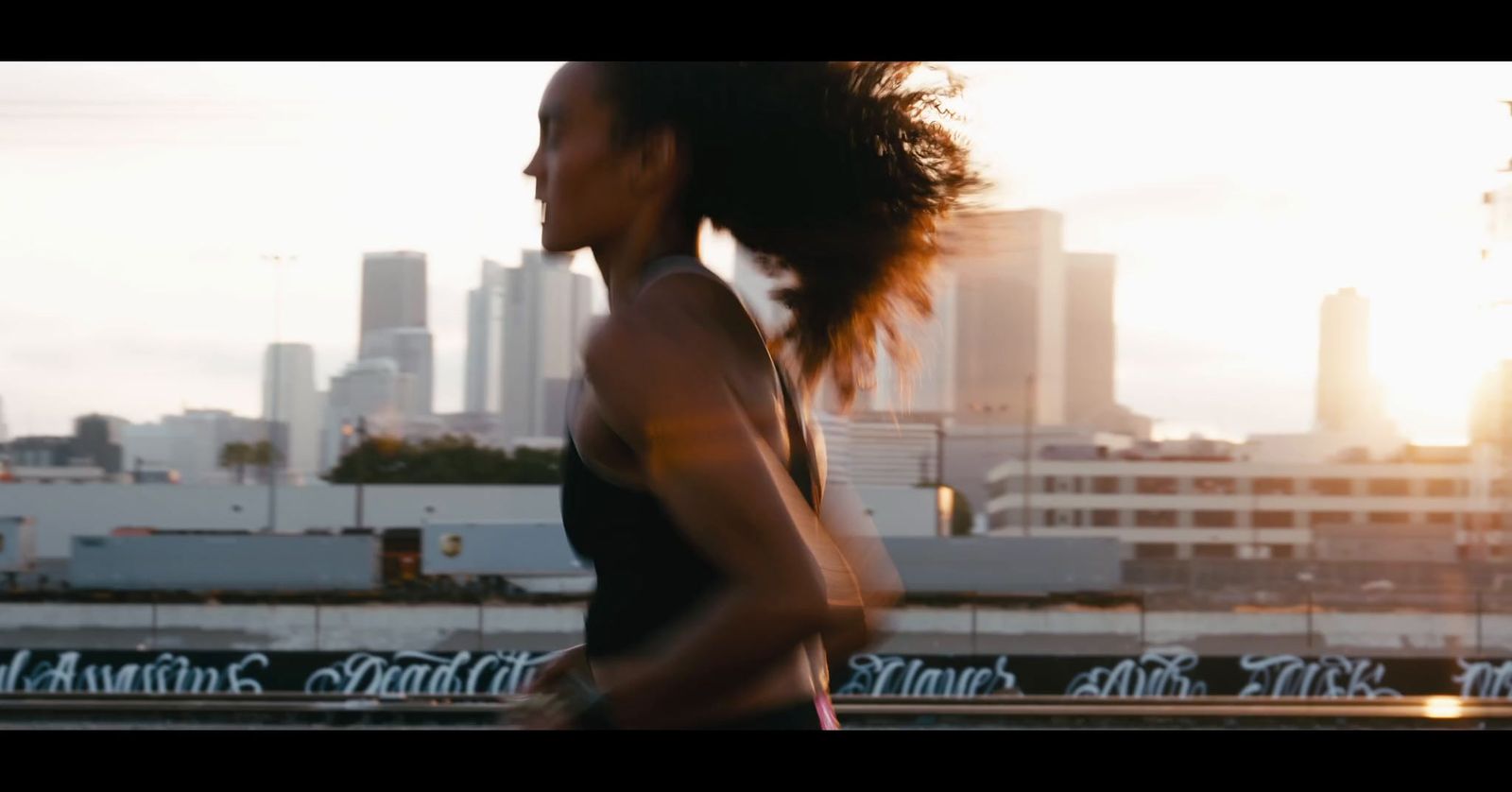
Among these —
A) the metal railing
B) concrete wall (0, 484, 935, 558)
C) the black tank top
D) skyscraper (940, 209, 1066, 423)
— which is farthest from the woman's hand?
concrete wall (0, 484, 935, 558)

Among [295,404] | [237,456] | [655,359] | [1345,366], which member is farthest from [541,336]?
[237,456]

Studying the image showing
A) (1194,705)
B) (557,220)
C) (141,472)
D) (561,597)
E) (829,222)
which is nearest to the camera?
(557,220)

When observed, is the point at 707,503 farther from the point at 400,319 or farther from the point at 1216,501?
the point at 1216,501

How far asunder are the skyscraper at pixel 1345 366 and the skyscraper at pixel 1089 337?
246 inches

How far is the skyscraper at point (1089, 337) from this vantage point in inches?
1877

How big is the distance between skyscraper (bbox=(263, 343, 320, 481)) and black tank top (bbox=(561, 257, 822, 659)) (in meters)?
46.4

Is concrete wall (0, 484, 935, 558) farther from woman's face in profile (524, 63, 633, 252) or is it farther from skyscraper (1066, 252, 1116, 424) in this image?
woman's face in profile (524, 63, 633, 252)

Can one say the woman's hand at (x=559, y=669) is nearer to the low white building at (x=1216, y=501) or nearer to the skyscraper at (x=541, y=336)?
the skyscraper at (x=541, y=336)

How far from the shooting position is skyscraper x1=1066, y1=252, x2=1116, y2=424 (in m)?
47.7
